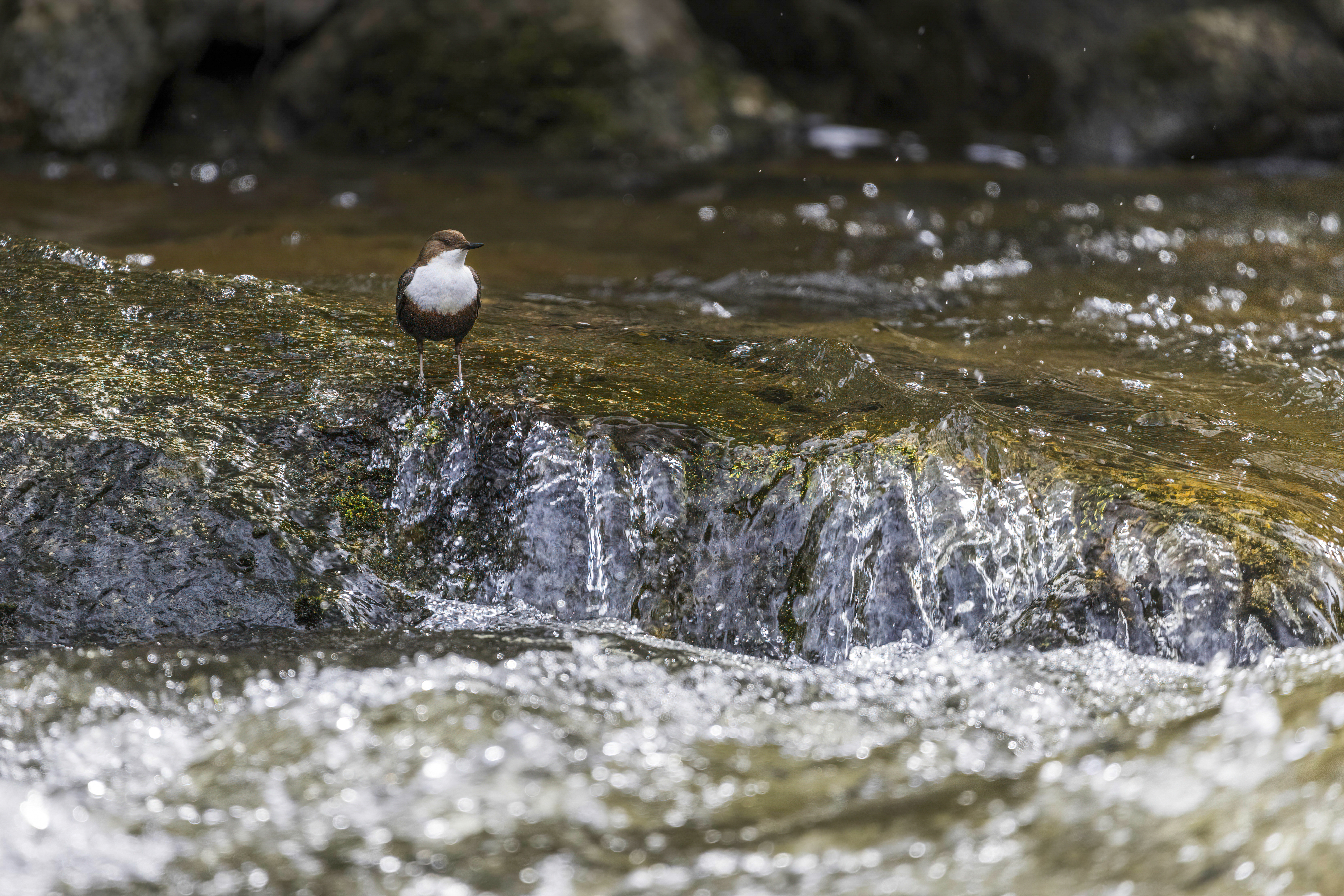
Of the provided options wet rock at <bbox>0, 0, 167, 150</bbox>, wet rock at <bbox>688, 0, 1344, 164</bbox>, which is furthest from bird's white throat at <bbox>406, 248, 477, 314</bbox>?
wet rock at <bbox>688, 0, 1344, 164</bbox>

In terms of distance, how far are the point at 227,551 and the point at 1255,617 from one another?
2853mm

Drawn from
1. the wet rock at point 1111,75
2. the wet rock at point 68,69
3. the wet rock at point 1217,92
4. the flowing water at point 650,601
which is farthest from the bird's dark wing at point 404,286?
the wet rock at point 1217,92

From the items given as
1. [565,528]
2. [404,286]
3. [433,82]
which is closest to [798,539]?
[565,528]

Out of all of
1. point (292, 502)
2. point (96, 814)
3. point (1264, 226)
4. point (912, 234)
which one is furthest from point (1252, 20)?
point (96, 814)

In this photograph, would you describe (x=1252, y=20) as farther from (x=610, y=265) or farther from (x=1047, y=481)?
(x=1047, y=481)

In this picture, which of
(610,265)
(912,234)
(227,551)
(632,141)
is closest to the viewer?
(227,551)

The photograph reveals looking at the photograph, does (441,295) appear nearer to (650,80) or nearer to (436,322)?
(436,322)

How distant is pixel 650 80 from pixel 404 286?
6667mm

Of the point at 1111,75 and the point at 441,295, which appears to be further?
the point at 1111,75

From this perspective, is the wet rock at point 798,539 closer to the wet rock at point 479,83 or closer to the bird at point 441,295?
the bird at point 441,295

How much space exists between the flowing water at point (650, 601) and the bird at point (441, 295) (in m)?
0.21

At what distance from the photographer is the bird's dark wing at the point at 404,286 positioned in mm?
3439

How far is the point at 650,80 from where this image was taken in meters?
9.53

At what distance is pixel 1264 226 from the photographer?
7.60 metres
